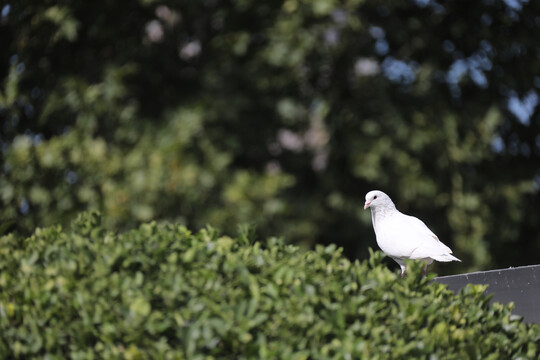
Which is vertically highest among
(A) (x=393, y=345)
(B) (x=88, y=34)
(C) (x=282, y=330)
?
(C) (x=282, y=330)

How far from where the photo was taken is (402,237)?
4.03m

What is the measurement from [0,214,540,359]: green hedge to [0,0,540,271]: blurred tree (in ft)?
15.8

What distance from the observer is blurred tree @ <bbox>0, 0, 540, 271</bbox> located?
8.15 metres

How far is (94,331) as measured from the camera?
109 inches

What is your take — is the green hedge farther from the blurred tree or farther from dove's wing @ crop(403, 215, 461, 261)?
the blurred tree

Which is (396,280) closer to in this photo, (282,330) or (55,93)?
(282,330)

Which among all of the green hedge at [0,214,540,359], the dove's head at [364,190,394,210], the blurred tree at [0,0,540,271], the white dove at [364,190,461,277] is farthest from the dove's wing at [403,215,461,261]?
the blurred tree at [0,0,540,271]

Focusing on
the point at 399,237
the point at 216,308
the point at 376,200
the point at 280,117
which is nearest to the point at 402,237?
the point at 399,237

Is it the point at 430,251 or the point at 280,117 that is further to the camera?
the point at 280,117

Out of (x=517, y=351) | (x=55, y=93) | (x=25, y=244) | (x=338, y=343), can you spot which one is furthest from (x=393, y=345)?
(x=55, y=93)

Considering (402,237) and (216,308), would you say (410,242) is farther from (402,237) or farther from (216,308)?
(216,308)

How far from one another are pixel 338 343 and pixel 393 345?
0.97 ft

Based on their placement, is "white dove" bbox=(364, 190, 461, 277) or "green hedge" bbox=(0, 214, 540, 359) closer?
"green hedge" bbox=(0, 214, 540, 359)

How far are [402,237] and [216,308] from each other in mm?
1654
